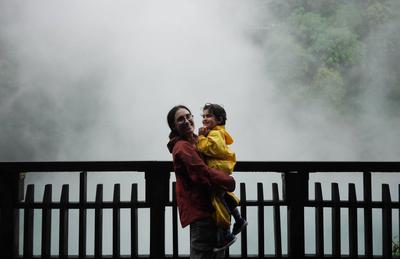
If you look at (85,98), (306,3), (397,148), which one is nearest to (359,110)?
(397,148)

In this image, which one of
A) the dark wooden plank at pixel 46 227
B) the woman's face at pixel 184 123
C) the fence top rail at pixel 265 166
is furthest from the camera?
the dark wooden plank at pixel 46 227

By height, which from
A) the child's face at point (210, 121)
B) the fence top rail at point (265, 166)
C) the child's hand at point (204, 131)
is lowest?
the fence top rail at point (265, 166)

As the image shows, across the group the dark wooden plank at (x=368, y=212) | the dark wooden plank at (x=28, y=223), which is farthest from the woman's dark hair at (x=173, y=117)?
the dark wooden plank at (x=368, y=212)

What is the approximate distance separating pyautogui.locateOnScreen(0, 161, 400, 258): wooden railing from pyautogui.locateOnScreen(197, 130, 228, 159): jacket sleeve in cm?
80

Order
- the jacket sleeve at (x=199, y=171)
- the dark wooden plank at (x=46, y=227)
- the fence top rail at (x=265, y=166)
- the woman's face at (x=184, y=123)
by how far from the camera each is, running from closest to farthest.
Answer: the jacket sleeve at (x=199, y=171) → the woman's face at (x=184, y=123) → the fence top rail at (x=265, y=166) → the dark wooden plank at (x=46, y=227)

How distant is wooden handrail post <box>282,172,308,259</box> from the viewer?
264cm

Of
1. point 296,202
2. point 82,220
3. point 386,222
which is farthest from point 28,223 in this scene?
point 386,222

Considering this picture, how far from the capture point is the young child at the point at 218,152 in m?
1.81

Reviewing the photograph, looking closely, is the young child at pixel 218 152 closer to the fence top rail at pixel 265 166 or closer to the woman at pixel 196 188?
the woman at pixel 196 188

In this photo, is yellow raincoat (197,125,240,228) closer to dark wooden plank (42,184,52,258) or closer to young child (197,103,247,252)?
young child (197,103,247,252)

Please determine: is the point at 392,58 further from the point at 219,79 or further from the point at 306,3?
the point at 219,79

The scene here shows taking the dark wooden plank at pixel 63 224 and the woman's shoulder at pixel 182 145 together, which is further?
the dark wooden plank at pixel 63 224

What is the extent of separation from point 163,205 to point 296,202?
0.84 m

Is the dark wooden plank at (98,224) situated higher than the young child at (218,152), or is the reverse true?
the young child at (218,152)
